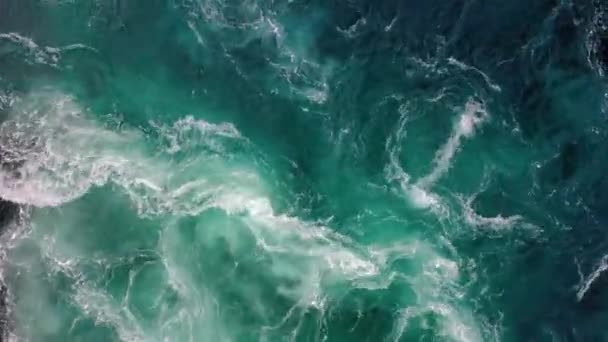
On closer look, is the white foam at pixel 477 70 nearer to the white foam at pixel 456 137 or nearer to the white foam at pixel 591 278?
the white foam at pixel 456 137

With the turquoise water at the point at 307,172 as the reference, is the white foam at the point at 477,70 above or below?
above

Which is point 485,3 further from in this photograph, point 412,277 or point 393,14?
point 412,277

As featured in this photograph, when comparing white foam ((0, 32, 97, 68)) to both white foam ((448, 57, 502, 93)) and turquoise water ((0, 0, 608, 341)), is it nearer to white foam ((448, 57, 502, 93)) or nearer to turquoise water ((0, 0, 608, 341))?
turquoise water ((0, 0, 608, 341))

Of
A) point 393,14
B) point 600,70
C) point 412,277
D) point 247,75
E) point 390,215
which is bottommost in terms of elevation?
point 412,277

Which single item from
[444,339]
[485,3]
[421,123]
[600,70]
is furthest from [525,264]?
[485,3]

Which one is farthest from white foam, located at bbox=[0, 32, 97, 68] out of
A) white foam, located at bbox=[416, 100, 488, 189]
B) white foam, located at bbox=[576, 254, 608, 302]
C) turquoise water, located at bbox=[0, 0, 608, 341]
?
white foam, located at bbox=[576, 254, 608, 302]

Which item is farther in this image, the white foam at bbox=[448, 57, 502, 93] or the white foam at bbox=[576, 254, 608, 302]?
the white foam at bbox=[448, 57, 502, 93]

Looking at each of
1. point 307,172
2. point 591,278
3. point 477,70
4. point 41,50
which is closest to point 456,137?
point 477,70

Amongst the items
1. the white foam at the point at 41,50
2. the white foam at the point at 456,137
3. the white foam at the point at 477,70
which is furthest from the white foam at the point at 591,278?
the white foam at the point at 41,50

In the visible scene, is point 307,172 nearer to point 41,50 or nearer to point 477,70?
point 477,70
